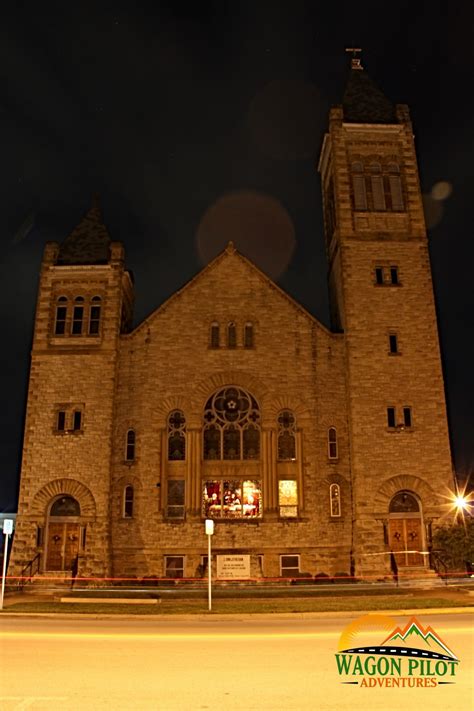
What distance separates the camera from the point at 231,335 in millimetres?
32312

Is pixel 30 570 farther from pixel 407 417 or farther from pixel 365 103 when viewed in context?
pixel 365 103

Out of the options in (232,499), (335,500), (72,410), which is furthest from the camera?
(72,410)

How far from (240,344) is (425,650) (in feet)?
72.2

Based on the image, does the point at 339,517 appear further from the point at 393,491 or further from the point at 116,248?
the point at 116,248

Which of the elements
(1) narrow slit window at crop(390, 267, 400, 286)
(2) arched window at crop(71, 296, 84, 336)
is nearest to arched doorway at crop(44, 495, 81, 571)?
(2) arched window at crop(71, 296, 84, 336)

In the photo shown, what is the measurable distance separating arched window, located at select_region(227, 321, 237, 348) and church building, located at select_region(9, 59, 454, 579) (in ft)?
0.34

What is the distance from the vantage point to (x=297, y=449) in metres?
30.5

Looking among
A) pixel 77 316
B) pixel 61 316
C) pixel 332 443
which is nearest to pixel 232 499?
pixel 332 443

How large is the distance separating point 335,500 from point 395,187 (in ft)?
54.9

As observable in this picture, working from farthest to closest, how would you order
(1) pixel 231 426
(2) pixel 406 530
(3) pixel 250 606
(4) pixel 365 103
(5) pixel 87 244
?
(4) pixel 365 103 → (5) pixel 87 244 → (1) pixel 231 426 → (2) pixel 406 530 → (3) pixel 250 606

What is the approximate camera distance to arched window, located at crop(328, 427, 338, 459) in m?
30.6

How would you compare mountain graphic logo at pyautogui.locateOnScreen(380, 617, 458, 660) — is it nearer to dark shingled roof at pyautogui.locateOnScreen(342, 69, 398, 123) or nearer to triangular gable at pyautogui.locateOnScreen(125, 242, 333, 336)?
triangular gable at pyautogui.locateOnScreen(125, 242, 333, 336)

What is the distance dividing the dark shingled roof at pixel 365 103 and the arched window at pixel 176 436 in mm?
18497

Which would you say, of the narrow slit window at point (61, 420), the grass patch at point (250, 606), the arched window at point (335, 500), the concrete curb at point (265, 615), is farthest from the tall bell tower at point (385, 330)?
the narrow slit window at point (61, 420)
